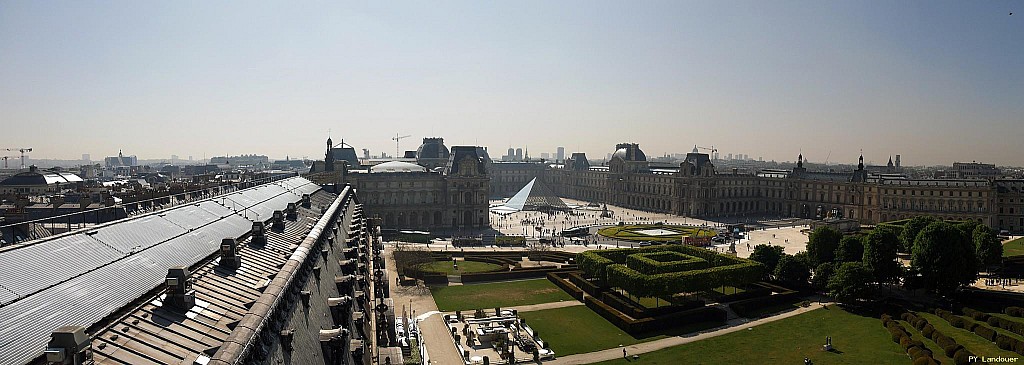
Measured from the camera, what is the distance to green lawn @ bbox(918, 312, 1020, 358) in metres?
37.7

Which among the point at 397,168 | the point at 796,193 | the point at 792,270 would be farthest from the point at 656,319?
the point at 796,193

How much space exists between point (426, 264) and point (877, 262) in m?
39.7

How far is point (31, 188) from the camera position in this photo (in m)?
75.0

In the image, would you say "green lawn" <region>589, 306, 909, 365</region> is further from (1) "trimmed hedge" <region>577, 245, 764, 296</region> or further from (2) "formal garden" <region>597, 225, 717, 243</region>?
(2) "formal garden" <region>597, 225, 717, 243</region>

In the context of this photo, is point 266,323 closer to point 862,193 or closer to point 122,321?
point 122,321

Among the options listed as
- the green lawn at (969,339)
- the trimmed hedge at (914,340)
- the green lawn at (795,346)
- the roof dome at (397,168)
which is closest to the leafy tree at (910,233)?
the green lawn at (969,339)

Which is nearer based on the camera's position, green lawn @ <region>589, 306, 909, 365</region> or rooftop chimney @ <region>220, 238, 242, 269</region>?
rooftop chimney @ <region>220, 238, 242, 269</region>

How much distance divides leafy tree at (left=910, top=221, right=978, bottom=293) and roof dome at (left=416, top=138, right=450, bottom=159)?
347 ft

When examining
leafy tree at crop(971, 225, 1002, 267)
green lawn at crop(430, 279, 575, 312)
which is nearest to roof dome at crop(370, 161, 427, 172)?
green lawn at crop(430, 279, 575, 312)

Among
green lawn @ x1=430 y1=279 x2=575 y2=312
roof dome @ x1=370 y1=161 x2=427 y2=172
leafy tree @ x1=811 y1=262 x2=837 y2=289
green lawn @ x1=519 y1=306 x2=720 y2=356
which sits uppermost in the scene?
roof dome @ x1=370 y1=161 x2=427 y2=172

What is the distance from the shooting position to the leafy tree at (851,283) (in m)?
48.0

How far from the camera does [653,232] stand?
9362 centimetres

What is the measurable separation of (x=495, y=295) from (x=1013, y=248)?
2672 inches

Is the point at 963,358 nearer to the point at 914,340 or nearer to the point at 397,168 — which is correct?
the point at 914,340
